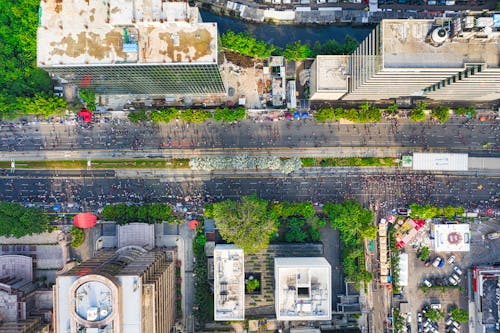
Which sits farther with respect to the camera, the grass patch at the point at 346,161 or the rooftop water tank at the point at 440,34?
the grass patch at the point at 346,161

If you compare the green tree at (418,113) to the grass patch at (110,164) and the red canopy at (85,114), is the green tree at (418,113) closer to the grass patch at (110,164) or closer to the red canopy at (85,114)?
the grass patch at (110,164)

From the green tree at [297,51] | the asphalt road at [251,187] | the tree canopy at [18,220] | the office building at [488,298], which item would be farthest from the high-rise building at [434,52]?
the tree canopy at [18,220]

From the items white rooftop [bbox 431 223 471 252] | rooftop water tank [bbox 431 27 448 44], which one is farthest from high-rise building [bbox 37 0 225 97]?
white rooftop [bbox 431 223 471 252]

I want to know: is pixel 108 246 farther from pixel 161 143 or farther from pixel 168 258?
pixel 161 143

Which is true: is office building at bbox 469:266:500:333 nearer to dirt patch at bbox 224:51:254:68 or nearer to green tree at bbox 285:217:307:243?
green tree at bbox 285:217:307:243

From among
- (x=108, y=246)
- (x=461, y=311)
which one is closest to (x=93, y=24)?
(x=108, y=246)

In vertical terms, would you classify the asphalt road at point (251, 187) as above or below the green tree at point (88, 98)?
below

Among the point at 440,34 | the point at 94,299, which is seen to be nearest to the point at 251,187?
the point at 94,299
